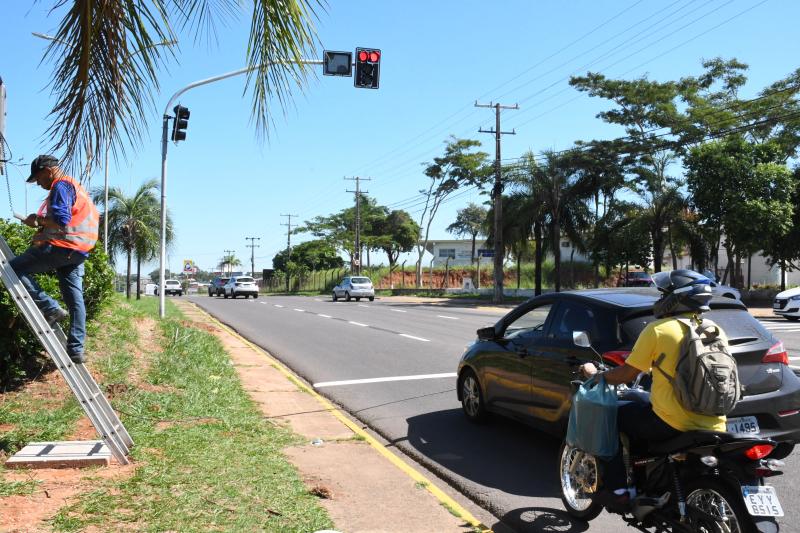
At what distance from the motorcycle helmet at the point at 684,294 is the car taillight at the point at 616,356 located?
1.54 meters

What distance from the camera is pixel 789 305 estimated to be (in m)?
21.9

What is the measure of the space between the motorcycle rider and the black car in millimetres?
611

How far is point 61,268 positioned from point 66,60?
227 cm

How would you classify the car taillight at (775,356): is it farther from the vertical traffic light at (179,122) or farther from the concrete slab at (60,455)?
the vertical traffic light at (179,122)

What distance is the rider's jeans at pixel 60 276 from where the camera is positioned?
5023mm

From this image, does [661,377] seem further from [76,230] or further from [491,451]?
[76,230]

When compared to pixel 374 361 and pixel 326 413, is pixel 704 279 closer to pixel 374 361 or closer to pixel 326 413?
pixel 326 413

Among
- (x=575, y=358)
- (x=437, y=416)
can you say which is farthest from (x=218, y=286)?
(x=575, y=358)

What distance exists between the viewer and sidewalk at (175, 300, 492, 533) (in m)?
4.68

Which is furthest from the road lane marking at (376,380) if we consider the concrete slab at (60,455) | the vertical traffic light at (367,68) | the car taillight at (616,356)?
the car taillight at (616,356)

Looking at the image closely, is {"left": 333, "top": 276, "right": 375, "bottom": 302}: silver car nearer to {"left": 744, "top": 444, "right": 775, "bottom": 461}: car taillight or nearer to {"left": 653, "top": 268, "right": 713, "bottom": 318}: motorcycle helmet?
{"left": 653, "top": 268, "right": 713, "bottom": 318}: motorcycle helmet

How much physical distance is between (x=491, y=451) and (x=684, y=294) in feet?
11.2

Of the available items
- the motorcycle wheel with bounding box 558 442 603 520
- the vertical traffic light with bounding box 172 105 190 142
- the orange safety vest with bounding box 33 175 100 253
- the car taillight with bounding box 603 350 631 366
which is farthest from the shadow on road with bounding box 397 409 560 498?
the vertical traffic light with bounding box 172 105 190 142

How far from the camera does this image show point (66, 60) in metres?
3.46
